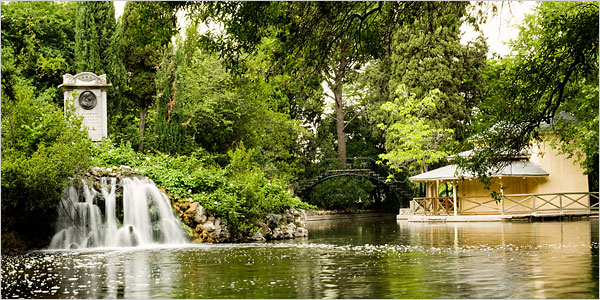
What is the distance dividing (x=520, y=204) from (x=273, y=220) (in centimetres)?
1577

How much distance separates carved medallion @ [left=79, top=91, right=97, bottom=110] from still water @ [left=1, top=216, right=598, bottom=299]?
1154cm

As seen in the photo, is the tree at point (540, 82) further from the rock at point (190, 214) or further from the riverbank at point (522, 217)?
the riverbank at point (522, 217)

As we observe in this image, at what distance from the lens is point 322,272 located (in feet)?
37.9

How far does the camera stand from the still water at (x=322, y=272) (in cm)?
896

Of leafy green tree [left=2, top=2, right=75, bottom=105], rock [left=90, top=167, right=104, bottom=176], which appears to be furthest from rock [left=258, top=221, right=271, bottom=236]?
leafy green tree [left=2, top=2, right=75, bottom=105]

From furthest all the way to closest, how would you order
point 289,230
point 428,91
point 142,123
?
1. point 428,91
2. point 142,123
3. point 289,230

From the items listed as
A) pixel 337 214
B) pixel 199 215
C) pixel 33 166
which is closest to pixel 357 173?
pixel 337 214

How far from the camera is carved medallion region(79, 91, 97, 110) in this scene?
92.1 feet

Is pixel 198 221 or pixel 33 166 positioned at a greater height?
pixel 33 166

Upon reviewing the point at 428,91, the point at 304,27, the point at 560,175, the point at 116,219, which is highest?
the point at 428,91

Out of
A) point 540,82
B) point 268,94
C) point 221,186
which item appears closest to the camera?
point 540,82

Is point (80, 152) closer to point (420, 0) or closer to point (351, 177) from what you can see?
point (420, 0)

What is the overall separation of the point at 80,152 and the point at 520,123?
12.3 m

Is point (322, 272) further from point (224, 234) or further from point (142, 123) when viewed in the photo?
point (142, 123)
